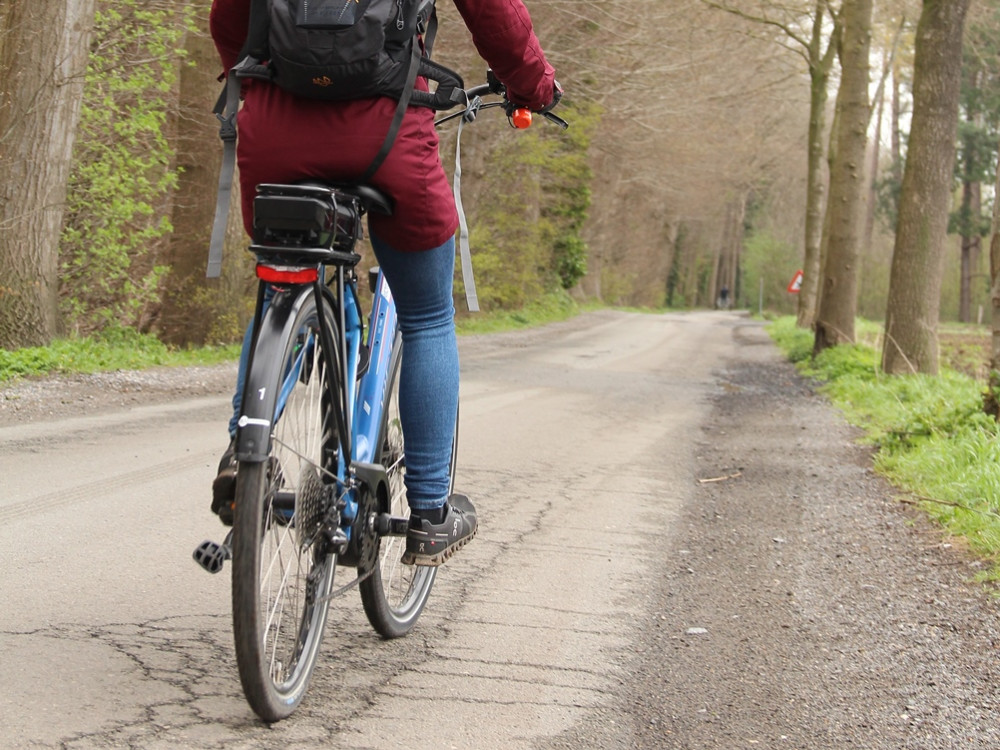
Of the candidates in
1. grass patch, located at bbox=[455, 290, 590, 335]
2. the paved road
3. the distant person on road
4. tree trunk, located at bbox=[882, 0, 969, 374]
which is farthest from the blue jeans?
the distant person on road

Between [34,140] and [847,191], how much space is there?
1231 cm

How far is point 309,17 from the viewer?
275cm

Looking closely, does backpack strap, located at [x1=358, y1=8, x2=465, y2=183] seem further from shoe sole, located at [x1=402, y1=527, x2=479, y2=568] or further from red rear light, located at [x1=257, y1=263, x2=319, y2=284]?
shoe sole, located at [x1=402, y1=527, x2=479, y2=568]

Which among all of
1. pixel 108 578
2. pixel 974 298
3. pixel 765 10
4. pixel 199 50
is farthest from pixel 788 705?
pixel 974 298

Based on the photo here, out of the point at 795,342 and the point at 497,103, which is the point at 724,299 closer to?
the point at 795,342

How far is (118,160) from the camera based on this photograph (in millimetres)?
12391

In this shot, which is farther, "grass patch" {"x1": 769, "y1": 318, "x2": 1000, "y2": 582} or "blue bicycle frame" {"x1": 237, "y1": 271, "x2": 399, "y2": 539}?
"grass patch" {"x1": 769, "y1": 318, "x2": 1000, "y2": 582}

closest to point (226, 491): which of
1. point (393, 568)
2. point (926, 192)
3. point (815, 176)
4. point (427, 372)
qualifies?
point (427, 372)

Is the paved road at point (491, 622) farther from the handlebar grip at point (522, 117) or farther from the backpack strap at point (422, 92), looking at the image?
the handlebar grip at point (522, 117)

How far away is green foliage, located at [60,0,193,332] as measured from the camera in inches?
465

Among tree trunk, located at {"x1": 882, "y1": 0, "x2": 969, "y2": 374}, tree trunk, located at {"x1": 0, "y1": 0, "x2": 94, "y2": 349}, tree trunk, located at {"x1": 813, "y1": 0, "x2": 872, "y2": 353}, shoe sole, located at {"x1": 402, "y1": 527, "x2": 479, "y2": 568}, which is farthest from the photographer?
tree trunk, located at {"x1": 813, "y1": 0, "x2": 872, "y2": 353}

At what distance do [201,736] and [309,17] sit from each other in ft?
5.31

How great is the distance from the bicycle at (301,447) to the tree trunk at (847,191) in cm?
1611

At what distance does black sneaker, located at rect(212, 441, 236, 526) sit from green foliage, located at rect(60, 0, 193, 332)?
31.9 ft
